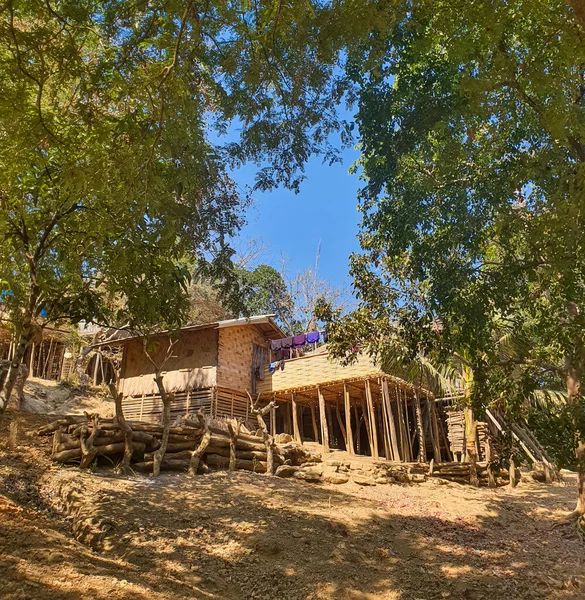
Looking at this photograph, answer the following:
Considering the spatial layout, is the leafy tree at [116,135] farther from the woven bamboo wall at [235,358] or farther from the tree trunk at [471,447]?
the woven bamboo wall at [235,358]

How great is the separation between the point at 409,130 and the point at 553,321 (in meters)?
3.29

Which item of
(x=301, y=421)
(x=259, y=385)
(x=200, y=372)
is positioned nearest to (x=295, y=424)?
(x=259, y=385)

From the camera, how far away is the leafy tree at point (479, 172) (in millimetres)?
5059

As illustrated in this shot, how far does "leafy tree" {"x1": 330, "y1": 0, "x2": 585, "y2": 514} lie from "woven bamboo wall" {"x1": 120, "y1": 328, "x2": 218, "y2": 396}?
1088cm

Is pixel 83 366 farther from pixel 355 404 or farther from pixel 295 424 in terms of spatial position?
pixel 355 404

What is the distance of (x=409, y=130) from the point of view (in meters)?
7.35

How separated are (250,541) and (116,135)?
518cm

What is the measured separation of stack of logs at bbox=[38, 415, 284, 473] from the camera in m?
8.96

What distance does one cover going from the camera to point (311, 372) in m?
18.2

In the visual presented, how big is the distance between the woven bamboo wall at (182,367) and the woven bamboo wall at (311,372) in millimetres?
2301

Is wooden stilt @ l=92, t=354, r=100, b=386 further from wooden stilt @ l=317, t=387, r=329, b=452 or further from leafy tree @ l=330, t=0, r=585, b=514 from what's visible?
leafy tree @ l=330, t=0, r=585, b=514

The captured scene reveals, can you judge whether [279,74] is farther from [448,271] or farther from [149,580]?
[149,580]

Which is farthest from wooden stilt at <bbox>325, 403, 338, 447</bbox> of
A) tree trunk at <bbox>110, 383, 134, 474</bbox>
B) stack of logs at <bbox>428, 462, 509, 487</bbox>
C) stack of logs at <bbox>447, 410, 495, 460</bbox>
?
tree trunk at <bbox>110, 383, 134, 474</bbox>

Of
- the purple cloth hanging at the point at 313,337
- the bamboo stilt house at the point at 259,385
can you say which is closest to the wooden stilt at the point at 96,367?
the bamboo stilt house at the point at 259,385
